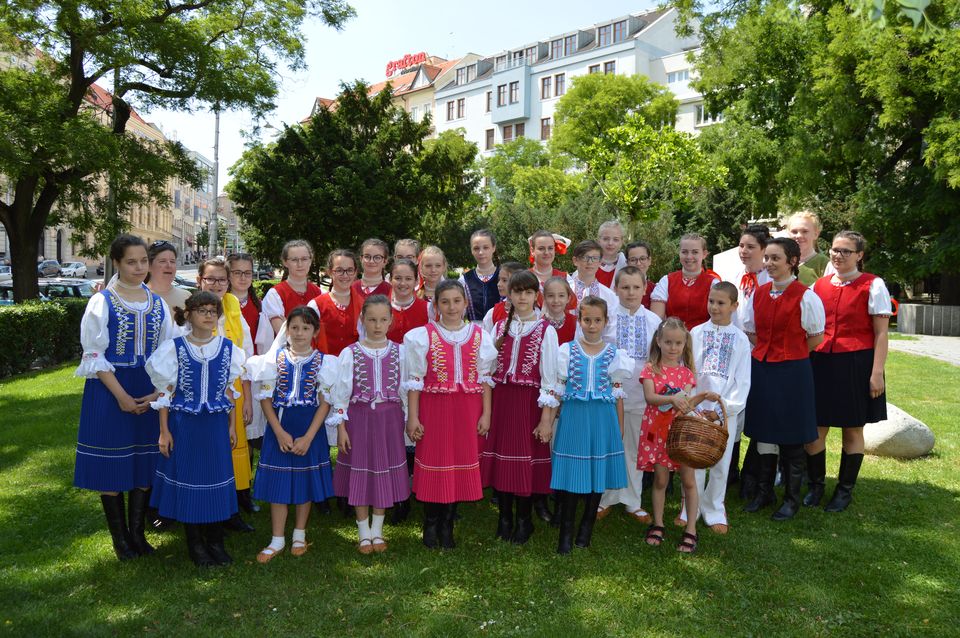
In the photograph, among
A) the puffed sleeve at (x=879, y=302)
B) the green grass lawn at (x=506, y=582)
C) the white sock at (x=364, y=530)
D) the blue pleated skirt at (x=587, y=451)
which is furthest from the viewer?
the puffed sleeve at (x=879, y=302)

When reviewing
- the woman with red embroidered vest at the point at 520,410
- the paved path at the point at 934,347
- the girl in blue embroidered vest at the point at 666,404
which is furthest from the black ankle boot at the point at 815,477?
the paved path at the point at 934,347

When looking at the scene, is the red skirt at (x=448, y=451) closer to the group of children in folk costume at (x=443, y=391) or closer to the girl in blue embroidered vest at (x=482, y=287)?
the group of children in folk costume at (x=443, y=391)

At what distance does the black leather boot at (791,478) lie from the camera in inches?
210

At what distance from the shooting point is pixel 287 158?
2469 centimetres

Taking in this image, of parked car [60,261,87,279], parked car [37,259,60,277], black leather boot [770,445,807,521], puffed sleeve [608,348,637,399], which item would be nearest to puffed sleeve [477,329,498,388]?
puffed sleeve [608,348,637,399]

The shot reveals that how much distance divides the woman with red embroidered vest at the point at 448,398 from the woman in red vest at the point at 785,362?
2111 mm

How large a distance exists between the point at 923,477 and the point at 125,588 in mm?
6498

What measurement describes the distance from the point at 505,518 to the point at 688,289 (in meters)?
2.35

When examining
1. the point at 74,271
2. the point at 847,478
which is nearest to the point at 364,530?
the point at 847,478

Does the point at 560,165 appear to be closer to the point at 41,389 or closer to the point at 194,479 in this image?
the point at 41,389

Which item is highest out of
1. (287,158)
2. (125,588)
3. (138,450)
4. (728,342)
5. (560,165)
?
(560,165)

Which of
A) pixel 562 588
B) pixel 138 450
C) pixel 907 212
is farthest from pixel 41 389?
pixel 907 212

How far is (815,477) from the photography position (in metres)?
5.70

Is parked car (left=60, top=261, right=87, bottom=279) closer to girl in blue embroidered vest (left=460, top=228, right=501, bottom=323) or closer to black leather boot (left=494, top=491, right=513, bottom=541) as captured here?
girl in blue embroidered vest (left=460, top=228, right=501, bottom=323)
